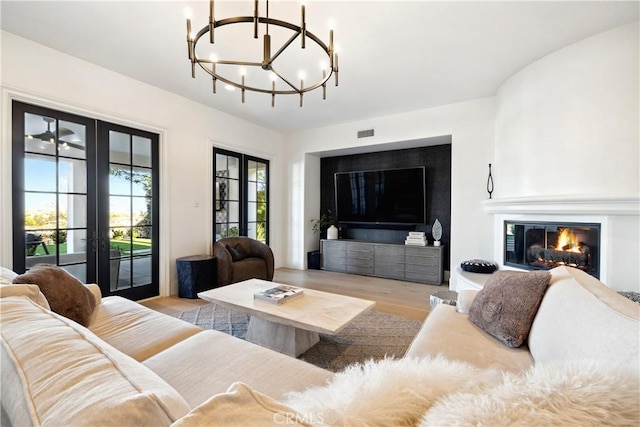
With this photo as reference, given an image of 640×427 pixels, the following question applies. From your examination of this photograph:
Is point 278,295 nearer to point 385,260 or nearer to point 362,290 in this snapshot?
point 362,290

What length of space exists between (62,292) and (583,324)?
2535 millimetres

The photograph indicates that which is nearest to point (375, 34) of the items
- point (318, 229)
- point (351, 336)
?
point (351, 336)

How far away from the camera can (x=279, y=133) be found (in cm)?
545

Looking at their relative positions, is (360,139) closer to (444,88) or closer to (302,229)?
(444,88)

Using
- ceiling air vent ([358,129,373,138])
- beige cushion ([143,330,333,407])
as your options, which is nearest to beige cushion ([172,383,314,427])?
beige cushion ([143,330,333,407])

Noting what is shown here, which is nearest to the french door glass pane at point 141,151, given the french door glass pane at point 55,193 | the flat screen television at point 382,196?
the french door glass pane at point 55,193

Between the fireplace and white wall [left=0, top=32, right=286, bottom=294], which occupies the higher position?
white wall [left=0, top=32, right=286, bottom=294]

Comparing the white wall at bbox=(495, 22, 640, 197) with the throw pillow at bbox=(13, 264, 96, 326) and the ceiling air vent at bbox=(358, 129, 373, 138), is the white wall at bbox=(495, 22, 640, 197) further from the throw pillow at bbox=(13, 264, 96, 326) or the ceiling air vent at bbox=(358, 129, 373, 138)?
the throw pillow at bbox=(13, 264, 96, 326)

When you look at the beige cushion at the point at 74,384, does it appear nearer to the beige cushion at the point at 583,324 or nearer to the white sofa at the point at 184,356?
the white sofa at the point at 184,356

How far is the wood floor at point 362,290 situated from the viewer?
318cm

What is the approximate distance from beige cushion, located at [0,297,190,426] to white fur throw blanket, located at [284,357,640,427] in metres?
0.29

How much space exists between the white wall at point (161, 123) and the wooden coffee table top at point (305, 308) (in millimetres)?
1859

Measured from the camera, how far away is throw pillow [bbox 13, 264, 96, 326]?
155 centimetres

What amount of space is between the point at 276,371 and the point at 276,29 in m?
2.50
